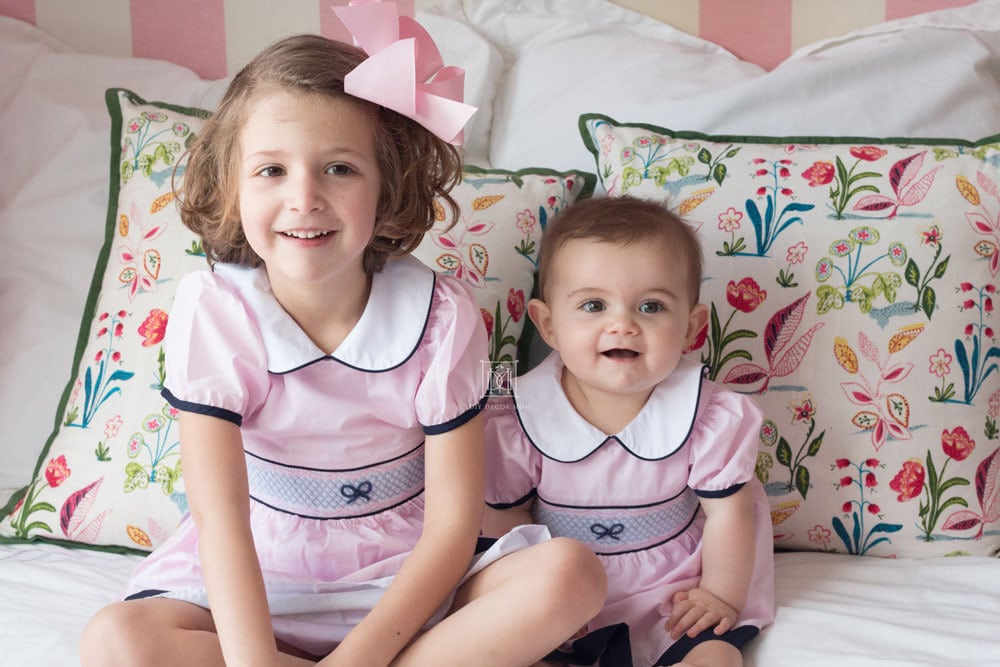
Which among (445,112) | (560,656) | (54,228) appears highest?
(445,112)

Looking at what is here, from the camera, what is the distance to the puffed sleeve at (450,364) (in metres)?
1.14

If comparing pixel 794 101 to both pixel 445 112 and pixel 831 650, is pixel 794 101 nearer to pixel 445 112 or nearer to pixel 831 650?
pixel 445 112

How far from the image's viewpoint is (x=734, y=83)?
1632 millimetres

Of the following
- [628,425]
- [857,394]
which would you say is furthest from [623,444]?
[857,394]

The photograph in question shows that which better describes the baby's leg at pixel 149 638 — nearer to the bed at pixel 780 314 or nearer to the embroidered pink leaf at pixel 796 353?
the bed at pixel 780 314

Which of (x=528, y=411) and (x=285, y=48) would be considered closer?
(x=285, y=48)

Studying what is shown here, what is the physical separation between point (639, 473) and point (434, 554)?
0.29 metres

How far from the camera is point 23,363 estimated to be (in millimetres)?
1555

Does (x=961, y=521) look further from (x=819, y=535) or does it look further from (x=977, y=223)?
(x=977, y=223)

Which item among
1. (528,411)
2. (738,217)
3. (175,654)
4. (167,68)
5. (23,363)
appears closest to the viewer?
(175,654)

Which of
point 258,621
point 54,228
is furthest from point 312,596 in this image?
point 54,228

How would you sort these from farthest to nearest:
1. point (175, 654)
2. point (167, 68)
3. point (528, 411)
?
1. point (167, 68)
2. point (528, 411)
3. point (175, 654)

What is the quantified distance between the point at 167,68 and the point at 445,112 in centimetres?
94

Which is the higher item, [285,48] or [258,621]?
[285,48]
